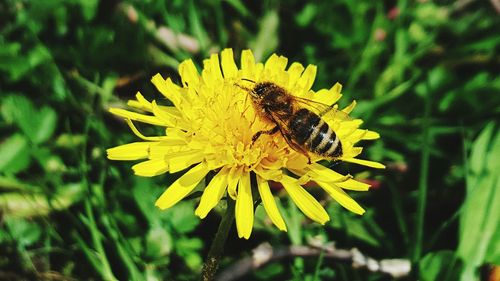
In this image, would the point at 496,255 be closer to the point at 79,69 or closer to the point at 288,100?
the point at 288,100

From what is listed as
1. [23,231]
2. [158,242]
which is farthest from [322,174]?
[23,231]

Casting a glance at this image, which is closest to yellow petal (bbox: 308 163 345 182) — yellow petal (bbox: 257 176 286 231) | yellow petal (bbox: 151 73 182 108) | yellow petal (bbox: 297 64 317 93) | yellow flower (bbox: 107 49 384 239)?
yellow flower (bbox: 107 49 384 239)

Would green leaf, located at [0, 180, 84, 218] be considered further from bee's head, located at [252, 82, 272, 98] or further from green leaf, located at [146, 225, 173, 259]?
bee's head, located at [252, 82, 272, 98]

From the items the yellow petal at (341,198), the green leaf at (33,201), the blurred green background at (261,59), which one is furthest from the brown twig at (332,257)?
the green leaf at (33,201)

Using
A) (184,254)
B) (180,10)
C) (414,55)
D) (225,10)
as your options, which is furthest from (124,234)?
(414,55)

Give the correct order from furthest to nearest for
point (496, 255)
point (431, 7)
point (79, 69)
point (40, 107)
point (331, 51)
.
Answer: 1. point (431, 7)
2. point (331, 51)
3. point (79, 69)
4. point (40, 107)
5. point (496, 255)

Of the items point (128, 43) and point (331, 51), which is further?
point (331, 51)

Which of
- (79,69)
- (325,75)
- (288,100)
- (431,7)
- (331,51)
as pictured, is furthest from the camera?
(431,7)
